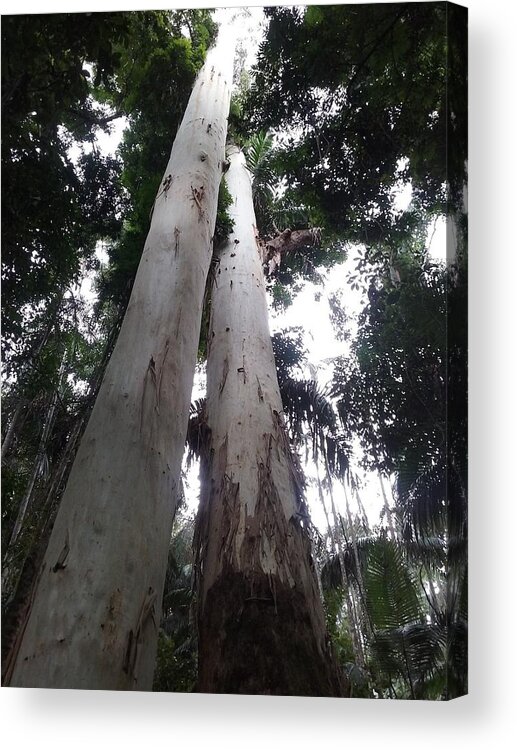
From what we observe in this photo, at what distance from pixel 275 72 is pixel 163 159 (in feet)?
2.05

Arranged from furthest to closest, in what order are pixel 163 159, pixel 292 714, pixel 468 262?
pixel 163 159, pixel 468 262, pixel 292 714

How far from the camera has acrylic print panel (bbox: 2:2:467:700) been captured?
1794 millimetres

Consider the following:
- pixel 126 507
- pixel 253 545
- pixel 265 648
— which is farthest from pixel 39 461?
pixel 265 648

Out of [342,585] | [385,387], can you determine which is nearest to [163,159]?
Result: [385,387]

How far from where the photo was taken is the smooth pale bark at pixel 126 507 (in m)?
1.52

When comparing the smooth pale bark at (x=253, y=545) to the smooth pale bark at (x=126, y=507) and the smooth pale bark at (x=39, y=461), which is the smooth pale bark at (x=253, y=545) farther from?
the smooth pale bark at (x=39, y=461)

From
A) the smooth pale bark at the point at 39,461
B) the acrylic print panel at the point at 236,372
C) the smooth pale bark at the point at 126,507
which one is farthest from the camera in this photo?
the smooth pale bark at the point at 39,461

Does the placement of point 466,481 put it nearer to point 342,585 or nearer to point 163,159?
point 342,585

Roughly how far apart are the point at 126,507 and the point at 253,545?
497 mm

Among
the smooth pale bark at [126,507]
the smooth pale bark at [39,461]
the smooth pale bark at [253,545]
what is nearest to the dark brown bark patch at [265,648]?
the smooth pale bark at [253,545]

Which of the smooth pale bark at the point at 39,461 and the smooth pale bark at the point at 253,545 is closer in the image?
the smooth pale bark at the point at 253,545

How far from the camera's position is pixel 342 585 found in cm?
197

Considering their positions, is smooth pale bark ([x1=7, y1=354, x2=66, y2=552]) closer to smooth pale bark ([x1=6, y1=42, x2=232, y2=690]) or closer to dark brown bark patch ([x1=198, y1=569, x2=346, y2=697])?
smooth pale bark ([x1=6, y1=42, x2=232, y2=690])

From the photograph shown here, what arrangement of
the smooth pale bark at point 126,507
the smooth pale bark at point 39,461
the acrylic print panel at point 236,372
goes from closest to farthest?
the smooth pale bark at point 126,507, the acrylic print panel at point 236,372, the smooth pale bark at point 39,461
